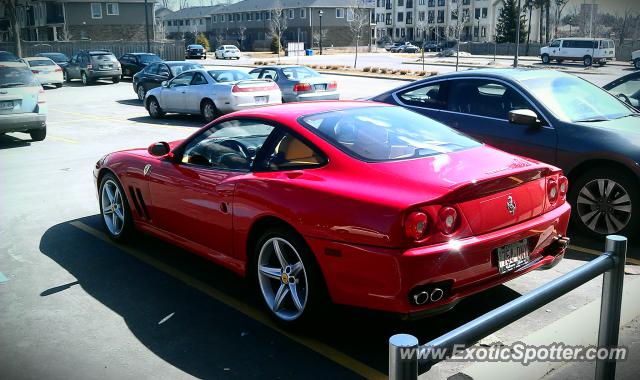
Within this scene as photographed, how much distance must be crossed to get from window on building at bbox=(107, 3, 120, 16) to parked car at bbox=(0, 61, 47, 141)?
65.7 metres

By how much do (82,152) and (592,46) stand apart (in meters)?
44.6

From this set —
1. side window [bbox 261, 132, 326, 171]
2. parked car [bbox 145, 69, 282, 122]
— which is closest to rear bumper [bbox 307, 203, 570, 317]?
side window [bbox 261, 132, 326, 171]

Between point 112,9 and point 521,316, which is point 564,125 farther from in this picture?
point 112,9

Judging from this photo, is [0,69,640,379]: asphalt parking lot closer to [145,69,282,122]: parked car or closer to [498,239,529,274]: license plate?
[498,239,529,274]: license plate

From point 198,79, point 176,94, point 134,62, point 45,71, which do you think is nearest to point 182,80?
point 176,94

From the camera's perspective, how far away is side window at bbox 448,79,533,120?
7.12m

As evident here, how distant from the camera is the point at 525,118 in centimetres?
670

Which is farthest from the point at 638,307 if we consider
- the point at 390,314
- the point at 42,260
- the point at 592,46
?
the point at 592,46

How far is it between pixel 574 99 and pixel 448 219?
4.10m

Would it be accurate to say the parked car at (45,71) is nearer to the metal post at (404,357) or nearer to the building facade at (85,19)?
the metal post at (404,357)

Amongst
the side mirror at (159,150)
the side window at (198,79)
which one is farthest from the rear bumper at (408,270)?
the side window at (198,79)

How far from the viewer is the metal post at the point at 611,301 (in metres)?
2.87

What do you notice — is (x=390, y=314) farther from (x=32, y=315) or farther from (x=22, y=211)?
(x=22, y=211)

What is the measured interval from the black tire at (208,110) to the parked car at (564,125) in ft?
31.9
